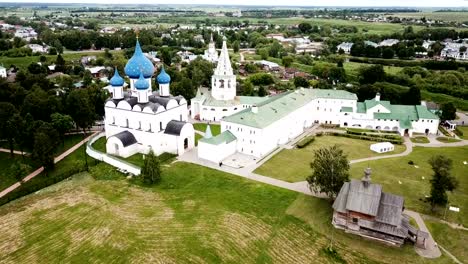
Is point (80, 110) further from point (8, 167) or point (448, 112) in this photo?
point (448, 112)

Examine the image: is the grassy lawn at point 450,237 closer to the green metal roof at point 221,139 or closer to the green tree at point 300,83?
the green metal roof at point 221,139

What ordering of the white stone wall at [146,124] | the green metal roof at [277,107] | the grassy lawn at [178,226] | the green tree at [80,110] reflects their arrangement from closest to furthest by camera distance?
the grassy lawn at [178,226] → the white stone wall at [146,124] → the green metal roof at [277,107] → the green tree at [80,110]

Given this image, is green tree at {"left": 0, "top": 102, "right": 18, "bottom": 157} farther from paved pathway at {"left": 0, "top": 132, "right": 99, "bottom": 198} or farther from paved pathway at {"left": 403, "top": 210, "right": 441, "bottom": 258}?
paved pathway at {"left": 403, "top": 210, "right": 441, "bottom": 258}

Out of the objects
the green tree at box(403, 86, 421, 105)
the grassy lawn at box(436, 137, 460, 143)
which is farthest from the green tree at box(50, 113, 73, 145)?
the green tree at box(403, 86, 421, 105)

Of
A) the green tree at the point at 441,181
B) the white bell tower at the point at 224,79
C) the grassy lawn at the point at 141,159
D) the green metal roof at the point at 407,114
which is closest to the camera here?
the green tree at the point at 441,181

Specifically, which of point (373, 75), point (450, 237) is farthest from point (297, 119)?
point (373, 75)

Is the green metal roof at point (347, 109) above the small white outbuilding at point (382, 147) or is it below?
above

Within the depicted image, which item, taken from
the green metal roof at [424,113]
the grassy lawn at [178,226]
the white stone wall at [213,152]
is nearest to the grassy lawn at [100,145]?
the grassy lawn at [178,226]

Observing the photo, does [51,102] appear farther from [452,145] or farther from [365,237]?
[452,145]
